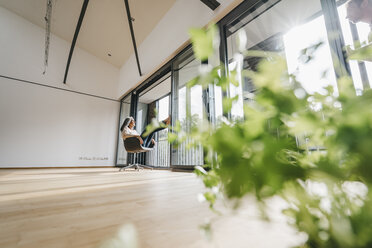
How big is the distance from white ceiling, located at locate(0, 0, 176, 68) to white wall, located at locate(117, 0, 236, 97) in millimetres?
268

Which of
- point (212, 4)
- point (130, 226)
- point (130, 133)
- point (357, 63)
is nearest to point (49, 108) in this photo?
point (130, 133)

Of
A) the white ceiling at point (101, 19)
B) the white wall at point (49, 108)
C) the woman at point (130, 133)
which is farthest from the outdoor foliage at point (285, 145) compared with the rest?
the white wall at point (49, 108)

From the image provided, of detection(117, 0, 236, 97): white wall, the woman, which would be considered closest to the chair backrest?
the woman

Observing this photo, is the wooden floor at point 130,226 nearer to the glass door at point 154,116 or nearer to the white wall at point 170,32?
the white wall at point 170,32

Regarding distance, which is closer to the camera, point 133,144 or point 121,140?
point 133,144

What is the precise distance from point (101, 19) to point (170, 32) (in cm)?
212

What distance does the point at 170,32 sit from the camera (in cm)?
416

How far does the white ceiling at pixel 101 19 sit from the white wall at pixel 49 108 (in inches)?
18.5

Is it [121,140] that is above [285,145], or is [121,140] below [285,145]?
above

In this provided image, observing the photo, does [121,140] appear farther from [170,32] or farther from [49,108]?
[170,32]

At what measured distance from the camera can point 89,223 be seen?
65cm

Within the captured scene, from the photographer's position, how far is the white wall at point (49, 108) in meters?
5.00

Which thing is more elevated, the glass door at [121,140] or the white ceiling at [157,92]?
the white ceiling at [157,92]

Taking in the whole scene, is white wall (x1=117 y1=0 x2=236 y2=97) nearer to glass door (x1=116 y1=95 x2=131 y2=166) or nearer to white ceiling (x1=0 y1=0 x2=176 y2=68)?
white ceiling (x1=0 y1=0 x2=176 y2=68)
